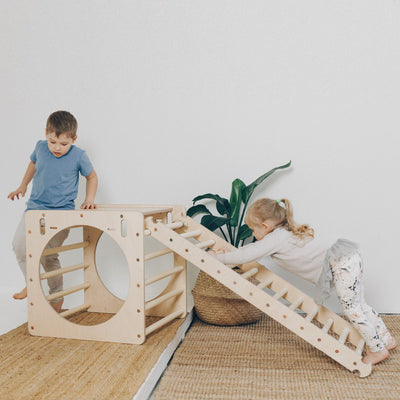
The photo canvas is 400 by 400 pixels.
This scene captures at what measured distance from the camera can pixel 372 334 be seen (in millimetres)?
1868

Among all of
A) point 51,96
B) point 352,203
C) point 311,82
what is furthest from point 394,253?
point 51,96

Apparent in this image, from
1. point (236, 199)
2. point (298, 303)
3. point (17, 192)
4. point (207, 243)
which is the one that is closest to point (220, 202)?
point (236, 199)

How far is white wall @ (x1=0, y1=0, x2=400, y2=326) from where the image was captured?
2.57 metres

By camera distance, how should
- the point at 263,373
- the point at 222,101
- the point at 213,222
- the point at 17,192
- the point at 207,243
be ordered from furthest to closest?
the point at 222,101 < the point at 17,192 < the point at 213,222 < the point at 207,243 < the point at 263,373

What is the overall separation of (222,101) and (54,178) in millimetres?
989

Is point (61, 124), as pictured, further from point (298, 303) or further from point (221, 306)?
point (298, 303)

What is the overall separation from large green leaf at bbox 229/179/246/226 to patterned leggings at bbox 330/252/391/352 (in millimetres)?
646

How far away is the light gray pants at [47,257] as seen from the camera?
242cm

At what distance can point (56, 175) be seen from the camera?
2449 mm

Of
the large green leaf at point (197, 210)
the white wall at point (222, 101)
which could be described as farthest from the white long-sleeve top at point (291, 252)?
the white wall at point (222, 101)

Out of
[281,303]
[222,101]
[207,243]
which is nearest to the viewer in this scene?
[281,303]

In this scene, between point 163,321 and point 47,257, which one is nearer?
point 163,321

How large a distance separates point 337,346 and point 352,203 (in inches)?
39.1

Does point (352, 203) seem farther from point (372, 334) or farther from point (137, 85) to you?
point (137, 85)
